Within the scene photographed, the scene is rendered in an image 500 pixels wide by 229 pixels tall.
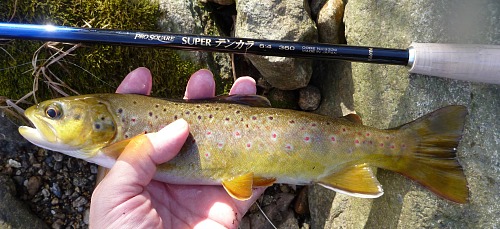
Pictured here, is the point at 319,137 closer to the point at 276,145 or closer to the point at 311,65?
the point at 276,145

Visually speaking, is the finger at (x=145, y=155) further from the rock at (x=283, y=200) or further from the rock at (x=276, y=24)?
the rock at (x=283, y=200)

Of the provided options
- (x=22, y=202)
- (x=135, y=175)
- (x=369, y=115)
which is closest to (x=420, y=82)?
(x=369, y=115)

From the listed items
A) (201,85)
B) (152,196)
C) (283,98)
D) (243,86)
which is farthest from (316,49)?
(152,196)

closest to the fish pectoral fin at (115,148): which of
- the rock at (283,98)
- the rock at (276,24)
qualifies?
the rock at (276,24)

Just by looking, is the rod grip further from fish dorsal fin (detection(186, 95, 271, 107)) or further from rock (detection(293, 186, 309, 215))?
rock (detection(293, 186, 309, 215))

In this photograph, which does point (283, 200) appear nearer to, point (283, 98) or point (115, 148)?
point (283, 98)
